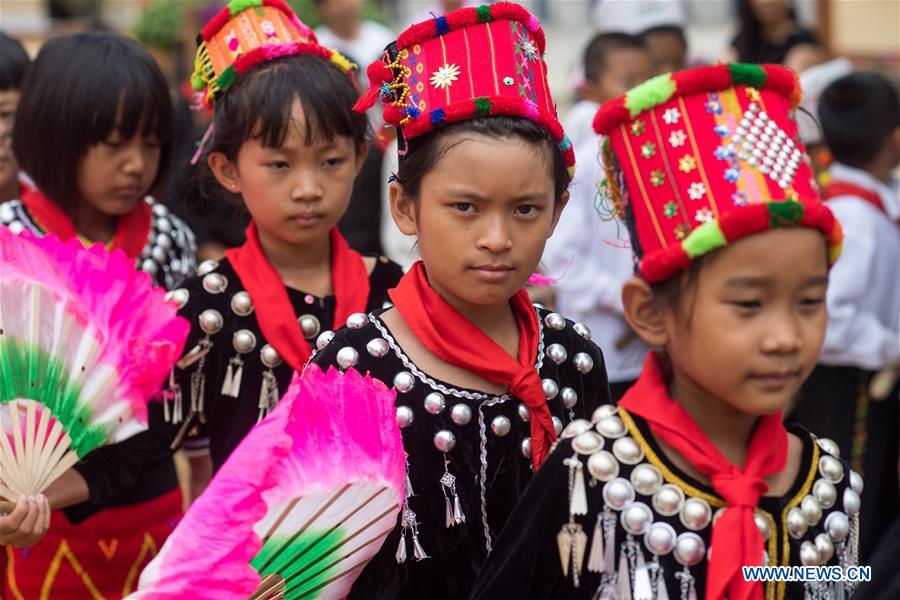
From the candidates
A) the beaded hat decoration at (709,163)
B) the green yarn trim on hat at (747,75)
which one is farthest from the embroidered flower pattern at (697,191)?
the green yarn trim on hat at (747,75)

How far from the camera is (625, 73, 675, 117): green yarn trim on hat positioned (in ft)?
7.84

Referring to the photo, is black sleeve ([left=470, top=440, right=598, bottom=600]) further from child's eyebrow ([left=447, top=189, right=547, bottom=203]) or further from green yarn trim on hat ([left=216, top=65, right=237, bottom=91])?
green yarn trim on hat ([left=216, top=65, right=237, bottom=91])

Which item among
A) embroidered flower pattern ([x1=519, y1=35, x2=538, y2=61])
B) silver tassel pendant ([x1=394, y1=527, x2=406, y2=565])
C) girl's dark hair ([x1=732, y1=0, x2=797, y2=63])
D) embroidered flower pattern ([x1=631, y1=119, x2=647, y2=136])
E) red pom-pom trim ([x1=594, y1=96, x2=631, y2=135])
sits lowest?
silver tassel pendant ([x1=394, y1=527, x2=406, y2=565])

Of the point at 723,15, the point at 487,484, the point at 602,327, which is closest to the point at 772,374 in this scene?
the point at 487,484

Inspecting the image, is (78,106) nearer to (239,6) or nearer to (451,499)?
(239,6)

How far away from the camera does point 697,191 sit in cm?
234

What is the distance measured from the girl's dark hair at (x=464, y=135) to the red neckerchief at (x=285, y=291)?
579 mm

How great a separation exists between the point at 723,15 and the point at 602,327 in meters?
12.1

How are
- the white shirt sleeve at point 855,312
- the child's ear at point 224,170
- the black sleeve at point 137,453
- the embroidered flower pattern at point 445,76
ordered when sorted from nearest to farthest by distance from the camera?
the embroidered flower pattern at point 445,76, the black sleeve at point 137,453, the child's ear at point 224,170, the white shirt sleeve at point 855,312

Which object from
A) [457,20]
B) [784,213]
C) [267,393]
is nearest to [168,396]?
[267,393]

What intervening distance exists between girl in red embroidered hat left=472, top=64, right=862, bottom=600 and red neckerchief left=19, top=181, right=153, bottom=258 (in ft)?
6.13

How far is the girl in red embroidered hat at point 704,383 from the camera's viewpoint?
7.55ft

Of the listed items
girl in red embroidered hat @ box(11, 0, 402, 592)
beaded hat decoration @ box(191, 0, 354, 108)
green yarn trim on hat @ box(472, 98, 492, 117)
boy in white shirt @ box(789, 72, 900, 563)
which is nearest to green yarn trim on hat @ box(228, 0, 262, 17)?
beaded hat decoration @ box(191, 0, 354, 108)

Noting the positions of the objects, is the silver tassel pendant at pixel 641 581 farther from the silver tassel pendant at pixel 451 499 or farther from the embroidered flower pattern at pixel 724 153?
the embroidered flower pattern at pixel 724 153
